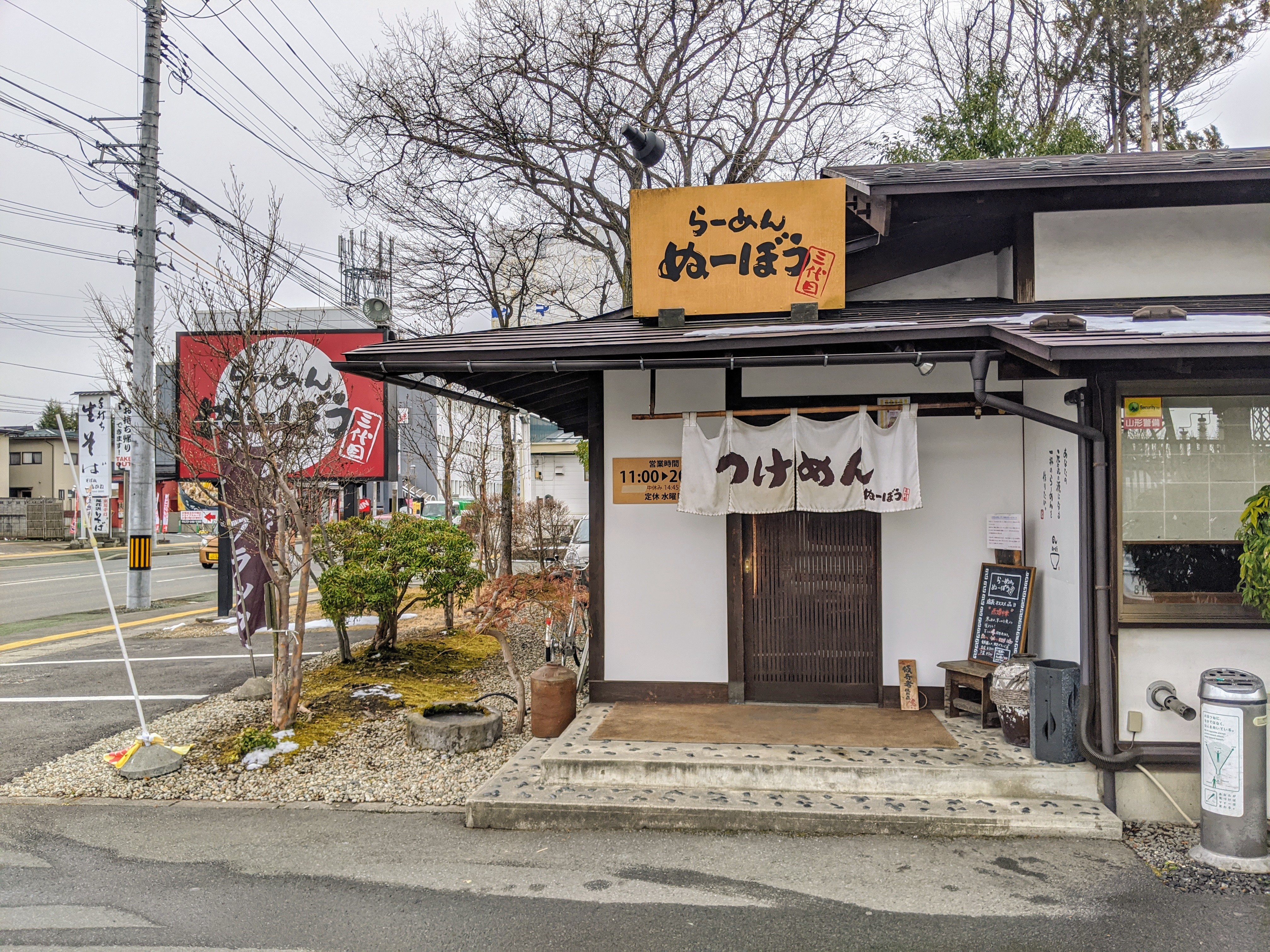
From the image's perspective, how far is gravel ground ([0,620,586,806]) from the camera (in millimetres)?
5977

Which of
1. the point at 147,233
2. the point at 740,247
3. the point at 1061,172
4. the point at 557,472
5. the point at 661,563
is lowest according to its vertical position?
the point at 661,563

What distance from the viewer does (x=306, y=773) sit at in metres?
6.36

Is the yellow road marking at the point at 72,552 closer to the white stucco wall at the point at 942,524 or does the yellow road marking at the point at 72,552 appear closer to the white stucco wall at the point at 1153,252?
the white stucco wall at the point at 942,524

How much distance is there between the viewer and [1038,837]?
16.4 ft

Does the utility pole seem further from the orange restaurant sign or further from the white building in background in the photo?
the white building in background

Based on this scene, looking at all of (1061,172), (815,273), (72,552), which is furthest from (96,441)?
(72,552)

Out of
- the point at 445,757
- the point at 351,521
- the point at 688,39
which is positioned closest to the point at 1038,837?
the point at 445,757

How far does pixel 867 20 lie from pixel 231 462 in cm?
1368

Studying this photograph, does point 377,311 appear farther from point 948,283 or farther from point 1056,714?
point 1056,714

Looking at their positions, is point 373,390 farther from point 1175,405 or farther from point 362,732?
point 1175,405

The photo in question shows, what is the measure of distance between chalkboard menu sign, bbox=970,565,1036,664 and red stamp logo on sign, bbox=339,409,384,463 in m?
9.93

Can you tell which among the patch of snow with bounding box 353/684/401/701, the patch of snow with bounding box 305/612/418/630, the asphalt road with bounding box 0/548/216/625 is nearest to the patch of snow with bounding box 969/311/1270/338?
the patch of snow with bounding box 353/684/401/701

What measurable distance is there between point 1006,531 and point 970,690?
1.35 m

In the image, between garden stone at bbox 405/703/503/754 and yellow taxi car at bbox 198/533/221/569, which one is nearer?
garden stone at bbox 405/703/503/754
